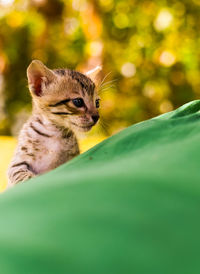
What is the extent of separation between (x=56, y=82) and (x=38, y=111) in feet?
0.35

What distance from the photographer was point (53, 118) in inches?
52.5

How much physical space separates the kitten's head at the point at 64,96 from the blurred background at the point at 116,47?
2.48 meters

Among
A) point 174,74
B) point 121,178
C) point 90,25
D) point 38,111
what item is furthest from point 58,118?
point 174,74

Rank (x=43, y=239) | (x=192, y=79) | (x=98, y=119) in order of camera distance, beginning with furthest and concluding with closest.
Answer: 1. (x=192, y=79)
2. (x=98, y=119)
3. (x=43, y=239)

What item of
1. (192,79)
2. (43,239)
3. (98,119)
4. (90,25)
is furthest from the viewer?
(192,79)

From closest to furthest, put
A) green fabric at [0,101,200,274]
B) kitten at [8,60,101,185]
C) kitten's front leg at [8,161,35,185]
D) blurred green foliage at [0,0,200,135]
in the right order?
green fabric at [0,101,200,274], kitten's front leg at [8,161,35,185], kitten at [8,60,101,185], blurred green foliage at [0,0,200,135]

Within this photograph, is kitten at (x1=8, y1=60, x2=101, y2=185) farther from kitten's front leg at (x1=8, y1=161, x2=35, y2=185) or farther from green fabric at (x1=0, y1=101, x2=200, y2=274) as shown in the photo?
green fabric at (x1=0, y1=101, x2=200, y2=274)

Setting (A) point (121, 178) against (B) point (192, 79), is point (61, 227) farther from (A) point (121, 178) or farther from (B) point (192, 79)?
(B) point (192, 79)

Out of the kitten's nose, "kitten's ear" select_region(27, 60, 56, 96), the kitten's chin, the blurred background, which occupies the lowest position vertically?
the kitten's chin

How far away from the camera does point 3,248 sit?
1.32 ft

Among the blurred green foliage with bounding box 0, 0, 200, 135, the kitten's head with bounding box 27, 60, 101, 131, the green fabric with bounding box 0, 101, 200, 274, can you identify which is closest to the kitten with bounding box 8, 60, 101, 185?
the kitten's head with bounding box 27, 60, 101, 131

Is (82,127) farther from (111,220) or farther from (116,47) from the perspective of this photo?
(116,47)

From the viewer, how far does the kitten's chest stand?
1.26 m

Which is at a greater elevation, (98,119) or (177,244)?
(98,119)
